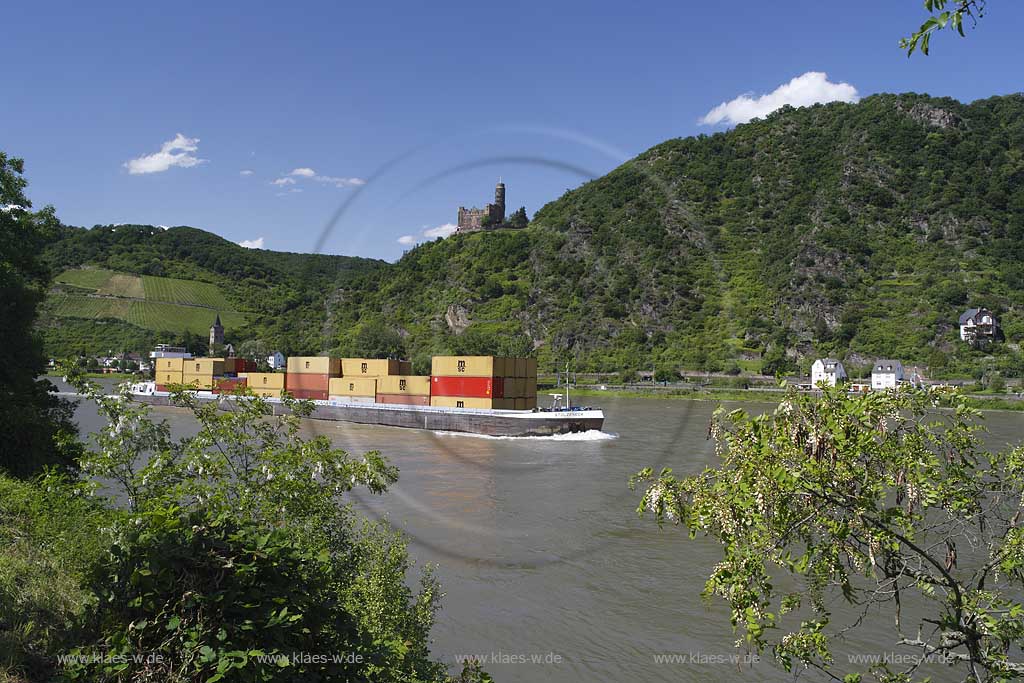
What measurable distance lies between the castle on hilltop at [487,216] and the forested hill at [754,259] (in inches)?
77.4

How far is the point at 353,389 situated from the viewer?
2250 inches

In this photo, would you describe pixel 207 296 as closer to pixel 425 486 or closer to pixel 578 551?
pixel 425 486

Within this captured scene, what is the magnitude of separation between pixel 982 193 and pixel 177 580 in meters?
129

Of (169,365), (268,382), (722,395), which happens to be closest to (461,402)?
(268,382)

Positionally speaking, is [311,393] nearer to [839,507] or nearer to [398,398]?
[398,398]

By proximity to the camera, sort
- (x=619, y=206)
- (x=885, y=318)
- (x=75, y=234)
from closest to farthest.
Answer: (x=619, y=206)
(x=885, y=318)
(x=75, y=234)

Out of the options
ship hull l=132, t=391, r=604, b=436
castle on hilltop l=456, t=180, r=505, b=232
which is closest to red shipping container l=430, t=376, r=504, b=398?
ship hull l=132, t=391, r=604, b=436

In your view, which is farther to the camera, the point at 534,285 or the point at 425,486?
the point at 534,285

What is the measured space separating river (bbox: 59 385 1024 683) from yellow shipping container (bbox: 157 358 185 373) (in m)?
51.5

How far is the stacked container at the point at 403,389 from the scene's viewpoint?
53.8 meters

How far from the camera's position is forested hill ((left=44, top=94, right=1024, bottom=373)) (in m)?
23.8

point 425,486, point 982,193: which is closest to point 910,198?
point 982,193

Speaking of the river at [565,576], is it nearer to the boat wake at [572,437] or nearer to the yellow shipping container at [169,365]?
the boat wake at [572,437]

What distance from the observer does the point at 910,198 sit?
332 ft
